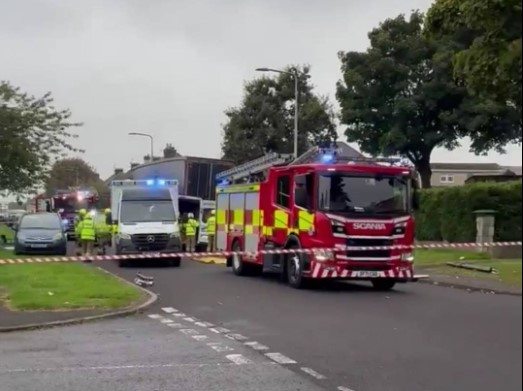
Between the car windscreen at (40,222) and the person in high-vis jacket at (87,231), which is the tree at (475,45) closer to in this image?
the person in high-vis jacket at (87,231)

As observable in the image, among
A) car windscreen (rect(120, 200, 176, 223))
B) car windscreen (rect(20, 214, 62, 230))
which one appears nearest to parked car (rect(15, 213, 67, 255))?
car windscreen (rect(20, 214, 62, 230))

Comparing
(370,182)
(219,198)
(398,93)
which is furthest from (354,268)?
(398,93)

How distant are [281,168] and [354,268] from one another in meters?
3.09

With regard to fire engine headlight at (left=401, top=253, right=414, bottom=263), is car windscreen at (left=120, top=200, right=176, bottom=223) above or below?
above

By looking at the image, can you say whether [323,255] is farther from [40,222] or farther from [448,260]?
[40,222]

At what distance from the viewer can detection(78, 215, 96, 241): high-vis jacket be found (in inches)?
1072

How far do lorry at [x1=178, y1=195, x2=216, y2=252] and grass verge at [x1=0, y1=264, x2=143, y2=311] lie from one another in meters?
11.0

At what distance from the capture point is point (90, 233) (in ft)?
89.4

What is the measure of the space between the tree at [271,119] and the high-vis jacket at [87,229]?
24341 millimetres

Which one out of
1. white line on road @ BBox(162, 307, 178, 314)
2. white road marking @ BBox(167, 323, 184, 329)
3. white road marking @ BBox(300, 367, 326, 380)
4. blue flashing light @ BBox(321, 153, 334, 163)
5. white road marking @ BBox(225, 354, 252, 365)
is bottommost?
white road marking @ BBox(300, 367, 326, 380)

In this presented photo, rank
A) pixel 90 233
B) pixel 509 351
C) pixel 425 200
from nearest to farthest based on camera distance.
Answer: pixel 509 351 → pixel 425 200 → pixel 90 233

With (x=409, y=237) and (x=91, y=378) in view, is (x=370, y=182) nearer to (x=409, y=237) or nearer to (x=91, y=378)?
(x=409, y=237)

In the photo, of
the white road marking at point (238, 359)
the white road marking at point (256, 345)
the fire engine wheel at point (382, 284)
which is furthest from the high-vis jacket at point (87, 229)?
the white road marking at point (238, 359)

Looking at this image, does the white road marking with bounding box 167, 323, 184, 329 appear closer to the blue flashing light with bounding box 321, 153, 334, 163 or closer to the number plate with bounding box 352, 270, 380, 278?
the number plate with bounding box 352, 270, 380, 278
